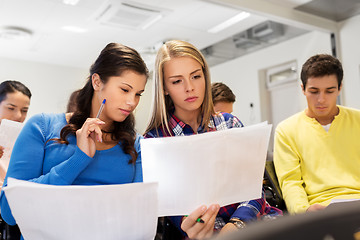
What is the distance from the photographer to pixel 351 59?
4.93 meters

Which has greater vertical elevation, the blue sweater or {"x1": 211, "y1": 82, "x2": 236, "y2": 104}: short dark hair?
{"x1": 211, "y1": 82, "x2": 236, "y2": 104}: short dark hair

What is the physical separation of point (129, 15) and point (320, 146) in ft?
10.8

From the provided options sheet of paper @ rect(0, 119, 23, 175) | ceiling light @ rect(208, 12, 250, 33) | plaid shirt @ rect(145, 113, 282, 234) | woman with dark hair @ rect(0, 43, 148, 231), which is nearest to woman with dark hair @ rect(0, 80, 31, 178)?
sheet of paper @ rect(0, 119, 23, 175)

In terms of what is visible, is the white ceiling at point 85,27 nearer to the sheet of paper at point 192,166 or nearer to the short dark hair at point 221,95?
the short dark hair at point 221,95

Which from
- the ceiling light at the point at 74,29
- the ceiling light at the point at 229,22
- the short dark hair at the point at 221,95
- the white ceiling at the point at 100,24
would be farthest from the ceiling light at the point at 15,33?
the short dark hair at the point at 221,95

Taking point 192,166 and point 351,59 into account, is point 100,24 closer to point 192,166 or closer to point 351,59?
point 351,59

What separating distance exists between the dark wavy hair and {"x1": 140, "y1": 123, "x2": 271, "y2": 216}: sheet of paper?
35cm

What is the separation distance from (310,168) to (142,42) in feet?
13.5

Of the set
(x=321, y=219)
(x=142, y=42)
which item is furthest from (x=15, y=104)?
(x=142, y=42)

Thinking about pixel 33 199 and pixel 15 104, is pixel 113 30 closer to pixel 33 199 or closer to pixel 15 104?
pixel 15 104

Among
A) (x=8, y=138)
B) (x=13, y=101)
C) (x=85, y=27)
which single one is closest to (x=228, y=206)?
(x=8, y=138)

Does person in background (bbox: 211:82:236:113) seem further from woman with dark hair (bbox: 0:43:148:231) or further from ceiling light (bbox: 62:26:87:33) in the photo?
ceiling light (bbox: 62:26:87:33)

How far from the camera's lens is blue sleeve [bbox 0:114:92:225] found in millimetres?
1113

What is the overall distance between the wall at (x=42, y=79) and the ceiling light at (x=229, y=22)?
2.15m
